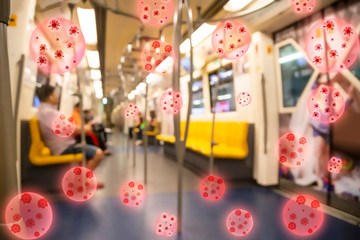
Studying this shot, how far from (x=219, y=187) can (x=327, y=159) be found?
Answer: 1344mm

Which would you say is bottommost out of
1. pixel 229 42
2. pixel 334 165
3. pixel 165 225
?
pixel 165 225

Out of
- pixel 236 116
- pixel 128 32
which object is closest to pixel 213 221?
pixel 236 116

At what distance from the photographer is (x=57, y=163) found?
107 inches

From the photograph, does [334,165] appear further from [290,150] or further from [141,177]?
[141,177]

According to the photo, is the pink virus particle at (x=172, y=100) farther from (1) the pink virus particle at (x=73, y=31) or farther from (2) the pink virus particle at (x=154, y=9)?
(1) the pink virus particle at (x=73, y=31)

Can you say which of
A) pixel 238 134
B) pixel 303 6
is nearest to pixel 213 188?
pixel 238 134

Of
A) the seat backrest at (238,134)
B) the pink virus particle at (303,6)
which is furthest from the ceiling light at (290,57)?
the seat backrest at (238,134)

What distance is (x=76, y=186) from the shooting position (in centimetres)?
287

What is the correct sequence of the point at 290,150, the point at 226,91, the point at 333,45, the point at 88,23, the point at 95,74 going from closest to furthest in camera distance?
the point at 333,45, the point at 88,23, the point at 290,150, the point at 226,91, the point at 95,74

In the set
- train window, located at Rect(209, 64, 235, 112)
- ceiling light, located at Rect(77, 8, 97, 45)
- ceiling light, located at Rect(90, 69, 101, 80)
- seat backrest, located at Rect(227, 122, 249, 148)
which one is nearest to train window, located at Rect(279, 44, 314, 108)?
seat backrest, located at Rect(227, 122, 249, 148)

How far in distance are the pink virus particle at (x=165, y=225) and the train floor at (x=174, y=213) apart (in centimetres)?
5

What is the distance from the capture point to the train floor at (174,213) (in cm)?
178

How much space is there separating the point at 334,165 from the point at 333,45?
1372 millimetres

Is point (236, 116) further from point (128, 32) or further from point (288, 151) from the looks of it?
point (128, 32)
